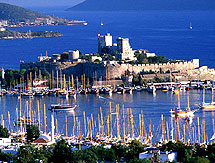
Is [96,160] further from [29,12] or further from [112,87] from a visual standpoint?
[29,12]

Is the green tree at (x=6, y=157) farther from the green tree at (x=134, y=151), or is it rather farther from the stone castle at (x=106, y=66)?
the stone castle at (x=106, y=66)

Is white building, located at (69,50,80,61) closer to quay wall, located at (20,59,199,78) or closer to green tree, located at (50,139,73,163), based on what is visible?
quay wall, located at (20,59,199,78)

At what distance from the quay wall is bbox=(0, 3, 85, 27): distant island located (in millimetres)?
87367

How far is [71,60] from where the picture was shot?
4669cm

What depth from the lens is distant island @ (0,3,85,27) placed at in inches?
5394

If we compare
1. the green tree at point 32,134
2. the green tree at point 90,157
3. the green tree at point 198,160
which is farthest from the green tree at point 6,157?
the green tree at point 198,160

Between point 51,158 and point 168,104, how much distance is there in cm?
1472

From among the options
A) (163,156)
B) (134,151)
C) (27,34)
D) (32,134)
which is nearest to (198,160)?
(163,156)

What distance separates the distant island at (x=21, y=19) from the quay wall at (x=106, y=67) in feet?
287

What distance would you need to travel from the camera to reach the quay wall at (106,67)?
44.4 metres

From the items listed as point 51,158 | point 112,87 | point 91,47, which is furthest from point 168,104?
point 91,47

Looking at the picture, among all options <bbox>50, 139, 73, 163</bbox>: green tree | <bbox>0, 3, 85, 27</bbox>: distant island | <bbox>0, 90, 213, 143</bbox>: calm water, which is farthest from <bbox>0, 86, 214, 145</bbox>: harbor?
<bbox>0, 3, 85, 27</bbox>: distant island

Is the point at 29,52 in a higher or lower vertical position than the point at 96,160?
higher

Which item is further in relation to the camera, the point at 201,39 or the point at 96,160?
the point at 201,39
